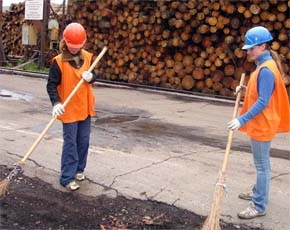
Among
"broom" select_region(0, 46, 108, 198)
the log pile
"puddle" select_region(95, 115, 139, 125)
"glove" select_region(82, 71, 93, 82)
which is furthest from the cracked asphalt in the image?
the log pile

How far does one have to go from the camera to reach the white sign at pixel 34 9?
18188 mm

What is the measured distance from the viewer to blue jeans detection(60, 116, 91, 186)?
504cm

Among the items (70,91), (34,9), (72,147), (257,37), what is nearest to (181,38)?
(34,9)

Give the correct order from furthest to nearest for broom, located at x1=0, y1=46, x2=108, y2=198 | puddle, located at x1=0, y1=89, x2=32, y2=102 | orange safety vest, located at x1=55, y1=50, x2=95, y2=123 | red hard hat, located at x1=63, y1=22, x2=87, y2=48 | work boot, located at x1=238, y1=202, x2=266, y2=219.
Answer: puddle, located at x1=0, y1=89, x2=32, y2=102
orange safety vest, located at x1=55, y1=50, x2=95, y2=123
red hard hat, located at x1=63, y1=22, x2=87, y2=48
broom, located at x1=0, y1=46, x2=108, y2=198
work boot, located at x1=238, y1=202, x2=266, y2=219

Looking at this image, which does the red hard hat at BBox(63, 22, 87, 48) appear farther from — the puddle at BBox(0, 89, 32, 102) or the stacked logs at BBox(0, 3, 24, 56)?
the stacked logs at BBox(0, 3, 24, 56)

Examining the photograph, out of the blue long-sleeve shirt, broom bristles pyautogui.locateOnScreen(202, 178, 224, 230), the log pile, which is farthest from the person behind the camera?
the log pile

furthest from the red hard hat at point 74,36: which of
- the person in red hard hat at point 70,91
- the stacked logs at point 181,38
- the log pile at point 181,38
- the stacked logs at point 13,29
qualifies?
the stacked logs at point 13,29

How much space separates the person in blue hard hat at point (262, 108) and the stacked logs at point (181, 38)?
713 cm

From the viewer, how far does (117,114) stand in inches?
388

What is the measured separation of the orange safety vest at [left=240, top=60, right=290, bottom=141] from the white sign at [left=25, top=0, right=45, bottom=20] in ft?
49.2

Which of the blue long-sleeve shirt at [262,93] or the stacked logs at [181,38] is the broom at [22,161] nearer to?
the blue long-sleeve shirt at [262,93]

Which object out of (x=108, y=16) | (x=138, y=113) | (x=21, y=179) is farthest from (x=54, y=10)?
(x=21, y=179)

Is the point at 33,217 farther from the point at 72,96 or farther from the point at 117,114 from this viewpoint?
the point at 117,114

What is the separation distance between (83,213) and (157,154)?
7.48 ft
